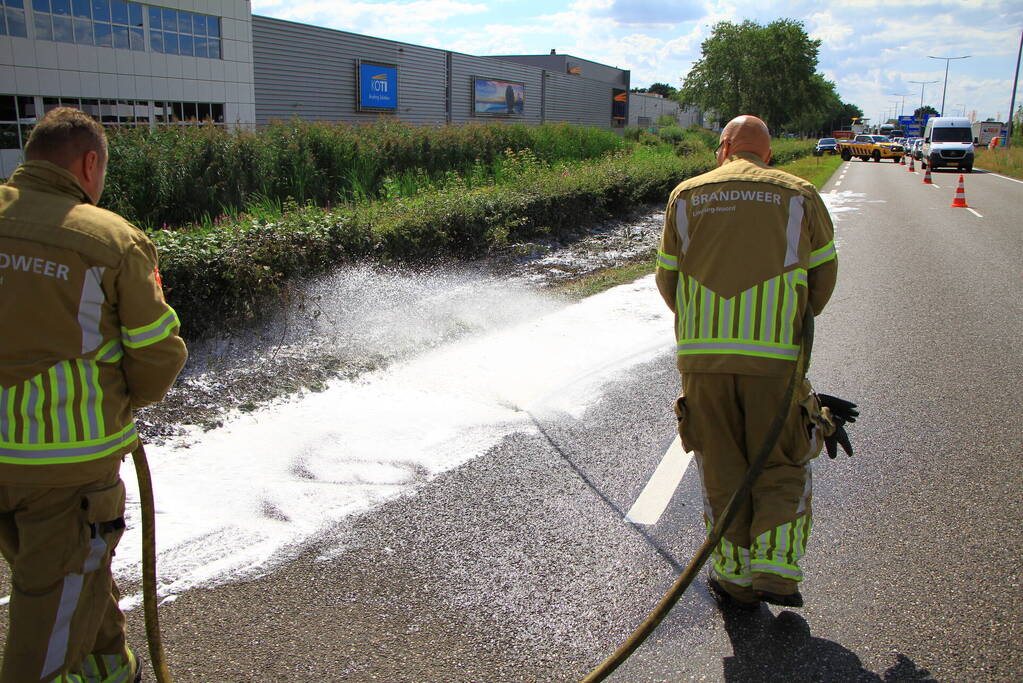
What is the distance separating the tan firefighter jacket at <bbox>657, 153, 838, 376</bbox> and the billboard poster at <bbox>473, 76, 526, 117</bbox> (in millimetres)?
48195

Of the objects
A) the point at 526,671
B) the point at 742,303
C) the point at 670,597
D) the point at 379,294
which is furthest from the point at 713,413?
the point at 379,294

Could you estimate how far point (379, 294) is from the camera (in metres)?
7.89

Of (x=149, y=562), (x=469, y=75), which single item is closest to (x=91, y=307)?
(x=149, y=562)

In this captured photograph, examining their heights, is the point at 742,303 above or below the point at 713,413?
above

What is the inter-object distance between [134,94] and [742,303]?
3188 centimetres

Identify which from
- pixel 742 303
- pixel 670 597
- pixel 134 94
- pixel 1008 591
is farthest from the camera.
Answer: pixel 134 94

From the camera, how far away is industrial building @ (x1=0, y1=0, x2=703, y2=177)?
2667cm

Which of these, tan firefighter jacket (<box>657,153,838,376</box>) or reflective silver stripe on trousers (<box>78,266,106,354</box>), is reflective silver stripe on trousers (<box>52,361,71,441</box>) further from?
tan firefighter jacket (<box>657,153,838,376</box>)

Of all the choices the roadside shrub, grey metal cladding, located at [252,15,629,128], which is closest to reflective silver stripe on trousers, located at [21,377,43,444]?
grey metal cladding, located at [252,15,629,128]

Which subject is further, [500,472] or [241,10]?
[241,10]

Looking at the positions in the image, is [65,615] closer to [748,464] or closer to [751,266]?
[748,464]

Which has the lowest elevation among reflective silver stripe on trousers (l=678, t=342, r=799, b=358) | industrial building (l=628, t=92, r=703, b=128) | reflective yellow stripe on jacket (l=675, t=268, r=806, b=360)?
reflective silver stripe on trousers (l=678, t=342, r=799, b=358)

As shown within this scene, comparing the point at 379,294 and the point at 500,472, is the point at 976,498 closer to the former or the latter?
the point at 500,472

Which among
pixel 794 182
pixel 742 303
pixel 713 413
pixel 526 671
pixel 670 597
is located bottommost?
pixel 526 671
